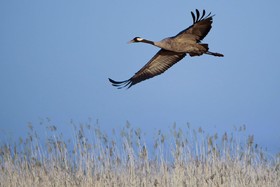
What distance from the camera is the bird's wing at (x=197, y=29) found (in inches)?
287

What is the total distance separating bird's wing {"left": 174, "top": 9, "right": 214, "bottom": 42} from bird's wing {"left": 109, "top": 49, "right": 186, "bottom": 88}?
0.98m

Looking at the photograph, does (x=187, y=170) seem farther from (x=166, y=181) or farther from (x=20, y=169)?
(x=20, y=169)

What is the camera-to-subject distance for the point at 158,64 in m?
8.66

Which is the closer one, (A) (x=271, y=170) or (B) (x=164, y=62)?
(A) (x=271, y=170)

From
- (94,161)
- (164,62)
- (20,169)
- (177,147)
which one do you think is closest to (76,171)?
(94,161)

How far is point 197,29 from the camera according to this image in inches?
291

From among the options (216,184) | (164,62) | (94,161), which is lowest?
(216,184)

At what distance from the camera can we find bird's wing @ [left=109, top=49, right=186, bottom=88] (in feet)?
27.8

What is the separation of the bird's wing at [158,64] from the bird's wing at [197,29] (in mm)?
981

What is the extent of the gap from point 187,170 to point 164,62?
7.66 ft

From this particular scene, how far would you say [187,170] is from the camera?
683 centimetres

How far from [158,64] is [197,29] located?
56.0 inches

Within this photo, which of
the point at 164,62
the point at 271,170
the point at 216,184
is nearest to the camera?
the point at 216,184

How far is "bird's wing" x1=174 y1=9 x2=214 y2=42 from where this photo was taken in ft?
23.9
